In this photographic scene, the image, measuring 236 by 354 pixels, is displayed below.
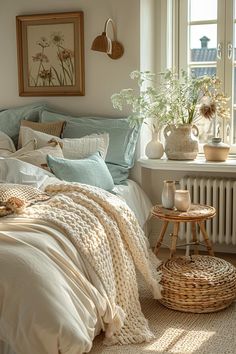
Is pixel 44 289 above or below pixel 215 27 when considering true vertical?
below

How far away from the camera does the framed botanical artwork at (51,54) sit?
4.02 meters

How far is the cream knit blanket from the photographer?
2.44 m

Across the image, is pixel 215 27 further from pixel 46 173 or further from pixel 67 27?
pixel 46 173

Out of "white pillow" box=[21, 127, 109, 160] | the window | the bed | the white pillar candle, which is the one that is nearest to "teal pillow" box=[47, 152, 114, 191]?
the bed

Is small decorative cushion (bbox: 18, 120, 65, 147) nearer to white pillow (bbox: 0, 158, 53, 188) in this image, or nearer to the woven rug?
white pillow (bbox: 0, 158, 53, 188)

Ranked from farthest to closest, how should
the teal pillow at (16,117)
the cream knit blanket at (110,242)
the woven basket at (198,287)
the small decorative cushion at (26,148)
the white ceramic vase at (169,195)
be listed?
the teal pillow at (16,117) < the small decorative cushion at (26,148) < the white ceramic vase at (169,195) < the woven basket at (198,287) < the cream knit blanket at (110,242)

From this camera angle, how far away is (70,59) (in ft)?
13.3

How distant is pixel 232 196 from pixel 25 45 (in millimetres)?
1952

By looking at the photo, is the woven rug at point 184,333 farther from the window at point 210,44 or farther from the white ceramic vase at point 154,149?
the window at point 210,44

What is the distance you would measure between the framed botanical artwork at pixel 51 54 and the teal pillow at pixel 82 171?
0.89 metres

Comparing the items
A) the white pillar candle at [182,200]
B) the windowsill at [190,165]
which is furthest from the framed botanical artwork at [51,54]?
the white pillar candle at [182,200]

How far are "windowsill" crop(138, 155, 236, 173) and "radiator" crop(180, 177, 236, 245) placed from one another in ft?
0.39

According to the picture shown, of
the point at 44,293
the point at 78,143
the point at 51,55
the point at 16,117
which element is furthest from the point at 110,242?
the point at 51,55

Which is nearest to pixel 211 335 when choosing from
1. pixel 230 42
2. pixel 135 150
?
pixel 135 150
